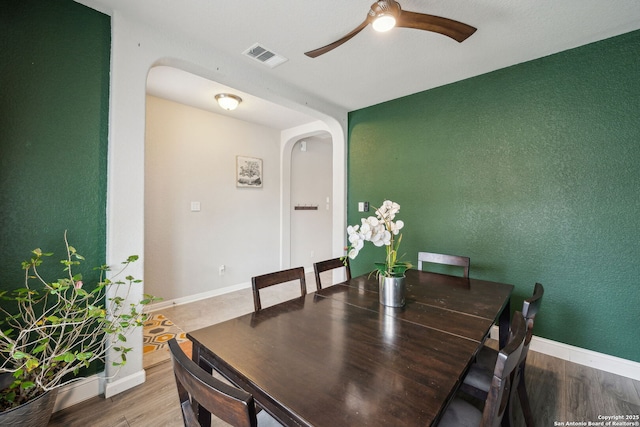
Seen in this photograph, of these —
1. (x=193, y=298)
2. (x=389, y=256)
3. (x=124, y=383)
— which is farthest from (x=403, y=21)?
(x=193, y=298)

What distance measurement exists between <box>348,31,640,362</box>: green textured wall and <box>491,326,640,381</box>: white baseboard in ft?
0.15

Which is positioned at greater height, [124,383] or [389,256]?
[389,256]

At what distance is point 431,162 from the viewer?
293 cm

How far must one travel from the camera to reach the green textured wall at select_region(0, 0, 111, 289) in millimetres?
1498

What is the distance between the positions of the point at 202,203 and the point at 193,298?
125cm

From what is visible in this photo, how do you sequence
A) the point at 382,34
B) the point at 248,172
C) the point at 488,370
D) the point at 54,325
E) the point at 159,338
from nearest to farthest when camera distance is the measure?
the point at 54,325
the point at 488,370
the point at 382,34
the point at 159,338
the point at 248,172

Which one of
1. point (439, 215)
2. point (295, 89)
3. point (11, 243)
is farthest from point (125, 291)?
point (439, 215)

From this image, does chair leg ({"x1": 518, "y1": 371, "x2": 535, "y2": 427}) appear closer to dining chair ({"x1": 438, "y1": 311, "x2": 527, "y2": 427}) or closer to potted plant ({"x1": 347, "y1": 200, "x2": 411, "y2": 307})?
dining chair ({"x1": 438, "y1": 311, "x2": 527, "y2": 427})

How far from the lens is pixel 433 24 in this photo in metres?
1.56

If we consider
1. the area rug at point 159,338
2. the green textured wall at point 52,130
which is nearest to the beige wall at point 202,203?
the area rug at point 159,338

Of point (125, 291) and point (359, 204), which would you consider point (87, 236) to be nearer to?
point (125, 291)

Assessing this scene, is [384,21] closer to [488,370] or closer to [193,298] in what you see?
[488,370]

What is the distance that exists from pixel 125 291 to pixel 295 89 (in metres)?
2.35

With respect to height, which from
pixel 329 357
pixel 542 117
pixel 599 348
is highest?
pixel 542 117
